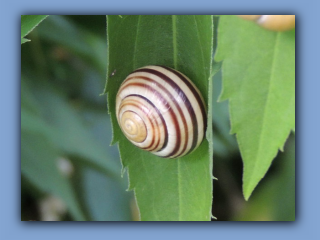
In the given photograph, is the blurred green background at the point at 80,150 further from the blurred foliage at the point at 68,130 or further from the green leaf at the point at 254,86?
the green leaf at the point at 254,86

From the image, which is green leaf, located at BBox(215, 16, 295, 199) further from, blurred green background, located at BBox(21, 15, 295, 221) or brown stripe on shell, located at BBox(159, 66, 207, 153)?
blurred green background, located at BBox(21, 15, 295, 221)

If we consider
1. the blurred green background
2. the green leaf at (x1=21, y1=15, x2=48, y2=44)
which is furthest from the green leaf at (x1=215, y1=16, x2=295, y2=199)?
the green leaf at (x1=21, y1=15, x2=48, y2=44)

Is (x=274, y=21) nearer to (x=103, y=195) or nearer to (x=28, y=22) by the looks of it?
(x=28, y=22)

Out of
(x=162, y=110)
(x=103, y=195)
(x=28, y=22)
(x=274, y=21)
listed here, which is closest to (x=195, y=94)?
(x=162, y=110)

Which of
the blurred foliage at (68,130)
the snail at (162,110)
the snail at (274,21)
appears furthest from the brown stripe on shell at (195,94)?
the blurred foliage at (68,130)
